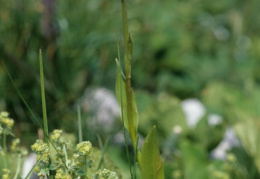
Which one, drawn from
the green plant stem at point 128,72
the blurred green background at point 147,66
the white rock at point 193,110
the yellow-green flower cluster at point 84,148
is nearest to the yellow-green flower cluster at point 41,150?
the yellow-green flower cluster at point 84,148

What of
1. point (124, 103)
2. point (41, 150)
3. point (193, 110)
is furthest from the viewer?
point (193, 110)

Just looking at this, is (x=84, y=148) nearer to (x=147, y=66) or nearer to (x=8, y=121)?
(x=8, y=121)

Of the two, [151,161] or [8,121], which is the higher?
[8,121]

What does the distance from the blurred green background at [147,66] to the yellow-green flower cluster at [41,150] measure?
52 cm

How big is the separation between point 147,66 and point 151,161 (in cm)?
173

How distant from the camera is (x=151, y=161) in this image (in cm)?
71

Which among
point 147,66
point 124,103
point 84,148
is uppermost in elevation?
point 147,66

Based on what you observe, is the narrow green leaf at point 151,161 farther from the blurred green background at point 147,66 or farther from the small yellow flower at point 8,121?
the blurred green background at point 147,66

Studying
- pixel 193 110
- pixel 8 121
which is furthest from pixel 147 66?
pixel 8 121

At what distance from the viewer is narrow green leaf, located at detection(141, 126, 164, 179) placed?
0.70 m

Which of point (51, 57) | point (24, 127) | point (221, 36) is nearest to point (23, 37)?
point (51, 57)

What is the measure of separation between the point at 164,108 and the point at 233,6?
2.20 metres

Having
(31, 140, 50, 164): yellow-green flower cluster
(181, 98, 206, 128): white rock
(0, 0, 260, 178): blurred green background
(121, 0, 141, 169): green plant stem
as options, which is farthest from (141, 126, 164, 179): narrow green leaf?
(181, 98, 206, 128): white rock

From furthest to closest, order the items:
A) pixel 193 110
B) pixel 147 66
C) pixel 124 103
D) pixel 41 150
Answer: pixel 147 66 < pixel 193 110 < pixel 124 103 < pixel 41 150
